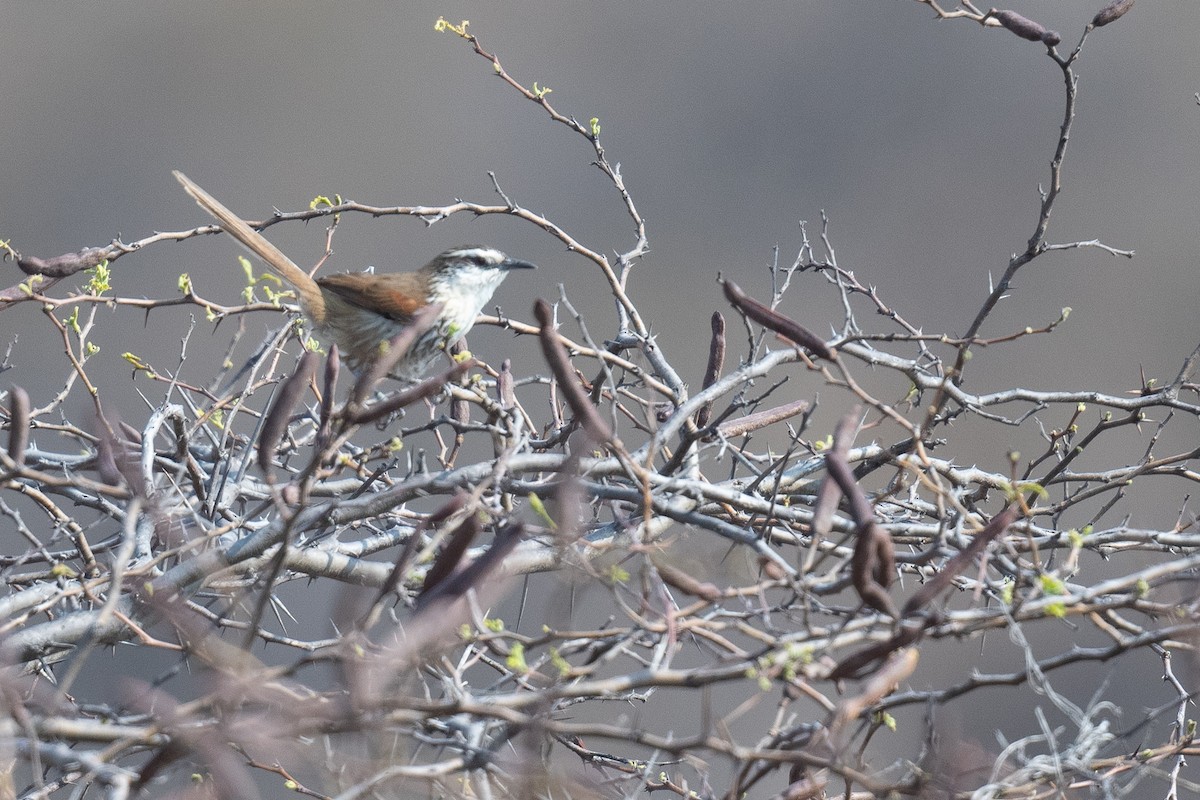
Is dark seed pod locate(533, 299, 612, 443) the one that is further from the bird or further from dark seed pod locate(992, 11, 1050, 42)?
the bird

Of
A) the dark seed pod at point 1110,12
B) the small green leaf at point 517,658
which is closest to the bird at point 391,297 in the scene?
the dark seed pod at point 1110,12

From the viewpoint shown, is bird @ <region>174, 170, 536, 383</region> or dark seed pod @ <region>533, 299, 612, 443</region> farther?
bird @ <region>174, 170, 536, 383</region>

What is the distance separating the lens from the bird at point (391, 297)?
14.5 ft

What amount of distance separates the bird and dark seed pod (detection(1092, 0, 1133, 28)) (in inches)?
94.8

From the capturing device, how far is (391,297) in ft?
15.7

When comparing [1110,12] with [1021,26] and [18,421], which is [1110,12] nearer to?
[1021,26]

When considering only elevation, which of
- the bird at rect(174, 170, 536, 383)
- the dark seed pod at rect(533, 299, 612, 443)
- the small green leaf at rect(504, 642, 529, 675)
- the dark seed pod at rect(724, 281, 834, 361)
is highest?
the bird at rect(174, 170, 536, 383)

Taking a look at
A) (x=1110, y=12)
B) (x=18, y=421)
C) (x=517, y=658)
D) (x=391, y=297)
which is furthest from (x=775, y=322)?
(x=391, y=297)

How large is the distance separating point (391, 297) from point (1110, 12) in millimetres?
2959

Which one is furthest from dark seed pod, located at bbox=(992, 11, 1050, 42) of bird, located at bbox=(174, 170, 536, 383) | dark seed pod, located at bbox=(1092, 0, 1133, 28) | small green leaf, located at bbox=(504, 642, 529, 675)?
bird, located at bbox=(174, 170, 536, 383)

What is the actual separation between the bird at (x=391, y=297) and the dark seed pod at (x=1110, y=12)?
241 centimetres

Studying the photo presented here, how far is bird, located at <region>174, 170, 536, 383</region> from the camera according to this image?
174 inches

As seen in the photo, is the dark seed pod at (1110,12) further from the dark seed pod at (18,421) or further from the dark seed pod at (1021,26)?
the dark seed pod at (18,421)

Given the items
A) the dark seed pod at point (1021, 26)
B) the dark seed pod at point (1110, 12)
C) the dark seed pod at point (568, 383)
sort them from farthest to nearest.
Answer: the dark seed pod at point (1110, 12), the dark seed pod at point (1021, 26), the dark seed pod at point (568, 383)
